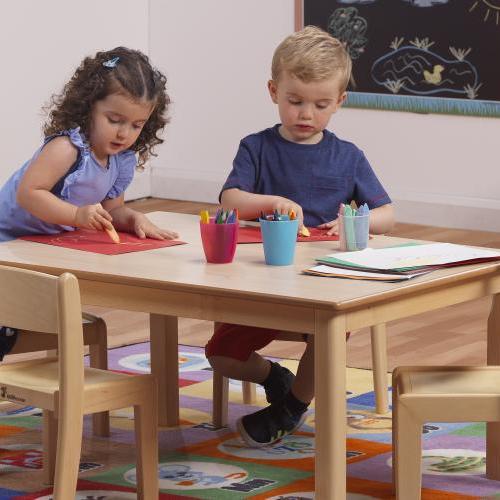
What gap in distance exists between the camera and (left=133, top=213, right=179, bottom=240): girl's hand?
313 cm

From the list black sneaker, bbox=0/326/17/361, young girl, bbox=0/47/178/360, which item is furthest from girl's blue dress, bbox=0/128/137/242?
black sneaker, bbox=0/326/17/361

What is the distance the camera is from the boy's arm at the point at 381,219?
11.0 ft

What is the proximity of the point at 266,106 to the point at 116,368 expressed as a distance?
12.0ft

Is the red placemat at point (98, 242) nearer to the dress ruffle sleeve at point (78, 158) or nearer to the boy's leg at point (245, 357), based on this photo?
the dress ruffle sleeve at point (78, 158)

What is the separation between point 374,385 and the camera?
12.3 feet

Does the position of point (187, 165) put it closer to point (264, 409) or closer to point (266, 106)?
point (266, 106)

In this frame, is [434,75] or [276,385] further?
[434,75]

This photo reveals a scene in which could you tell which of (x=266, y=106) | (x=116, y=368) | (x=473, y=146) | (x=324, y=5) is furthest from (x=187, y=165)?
(x=116, y=368)

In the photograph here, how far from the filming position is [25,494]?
301cm

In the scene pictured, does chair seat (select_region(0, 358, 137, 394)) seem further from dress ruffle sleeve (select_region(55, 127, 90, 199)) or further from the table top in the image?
dress ruffle sleeve (select_region(55, 127, 90, 199))

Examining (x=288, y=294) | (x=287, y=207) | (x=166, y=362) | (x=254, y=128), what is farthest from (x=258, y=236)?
(x=254, y=128)

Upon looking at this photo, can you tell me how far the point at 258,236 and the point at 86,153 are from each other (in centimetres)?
48

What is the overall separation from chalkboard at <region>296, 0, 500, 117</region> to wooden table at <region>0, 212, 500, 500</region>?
12.9 ft

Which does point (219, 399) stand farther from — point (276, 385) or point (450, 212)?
point (450, 212)
